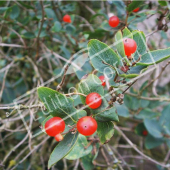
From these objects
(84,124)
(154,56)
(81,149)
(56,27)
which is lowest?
(81,149)

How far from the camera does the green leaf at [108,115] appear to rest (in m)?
0.54

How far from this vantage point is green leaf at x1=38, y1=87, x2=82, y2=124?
53 cm

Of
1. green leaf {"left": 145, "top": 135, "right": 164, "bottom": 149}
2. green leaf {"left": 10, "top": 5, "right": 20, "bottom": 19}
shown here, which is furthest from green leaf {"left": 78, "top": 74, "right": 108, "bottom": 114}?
green leaf {"left": 10, "top": 5, "right": 20, "bottom": 19}

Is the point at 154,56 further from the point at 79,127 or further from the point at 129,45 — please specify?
the point at 79,127

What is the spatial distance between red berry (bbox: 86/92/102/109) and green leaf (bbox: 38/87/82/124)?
0.05 metres

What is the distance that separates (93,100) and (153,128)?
674 mm

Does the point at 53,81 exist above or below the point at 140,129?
above

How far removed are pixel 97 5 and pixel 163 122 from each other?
1.08 meters

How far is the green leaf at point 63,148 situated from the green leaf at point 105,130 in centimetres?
8

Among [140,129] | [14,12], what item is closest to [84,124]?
[140,129]

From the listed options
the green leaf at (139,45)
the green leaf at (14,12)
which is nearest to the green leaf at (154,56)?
the green leaf at (139,45)

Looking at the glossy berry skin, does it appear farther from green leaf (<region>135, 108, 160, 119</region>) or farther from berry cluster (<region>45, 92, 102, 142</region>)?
green leaf (<region>135, 108, 160, 119</region>)

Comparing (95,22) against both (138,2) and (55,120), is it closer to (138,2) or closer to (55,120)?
(138,2)

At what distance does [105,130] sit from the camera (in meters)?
0.57
